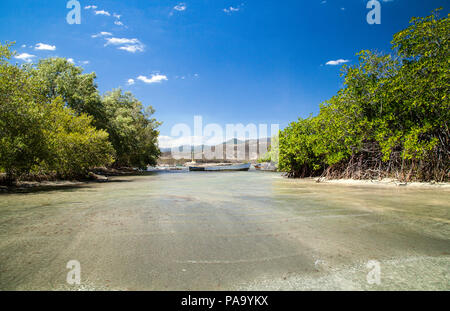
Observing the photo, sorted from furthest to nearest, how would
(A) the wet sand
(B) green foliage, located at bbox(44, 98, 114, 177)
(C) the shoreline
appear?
(B) green foliage, located at bbox(44, 98, 114, 177), (C) the shoreline, (A) the wet sand

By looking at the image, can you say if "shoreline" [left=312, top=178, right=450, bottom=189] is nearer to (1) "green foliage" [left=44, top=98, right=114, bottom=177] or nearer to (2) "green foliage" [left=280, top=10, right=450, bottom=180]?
(2) "green foliage" [left=280, top=10, right=450, bottom=180]

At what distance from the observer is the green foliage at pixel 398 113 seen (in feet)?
45.4

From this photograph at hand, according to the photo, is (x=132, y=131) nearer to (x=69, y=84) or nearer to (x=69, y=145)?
(x=69, y=84)

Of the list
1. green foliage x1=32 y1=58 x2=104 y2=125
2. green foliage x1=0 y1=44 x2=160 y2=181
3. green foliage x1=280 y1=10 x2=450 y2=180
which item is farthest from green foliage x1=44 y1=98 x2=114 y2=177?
green foliage x1=280 y1=10 x2=450 y2=180

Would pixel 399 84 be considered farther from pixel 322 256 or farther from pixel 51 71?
pixel 51 71

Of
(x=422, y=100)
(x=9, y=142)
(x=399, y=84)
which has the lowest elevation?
(x=9, y=142)

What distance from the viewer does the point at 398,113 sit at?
55.2 feet

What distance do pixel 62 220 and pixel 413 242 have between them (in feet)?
24.6

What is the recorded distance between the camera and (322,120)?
22.8m

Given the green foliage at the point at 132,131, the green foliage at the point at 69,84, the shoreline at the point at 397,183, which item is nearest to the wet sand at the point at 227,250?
the shoreline at the point at 397,183

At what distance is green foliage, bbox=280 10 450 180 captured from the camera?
1384cm

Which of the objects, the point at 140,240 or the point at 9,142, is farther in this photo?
the point at 9,142

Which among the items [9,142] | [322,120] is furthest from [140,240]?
[322,120]

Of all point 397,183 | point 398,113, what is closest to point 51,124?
point 397,183
